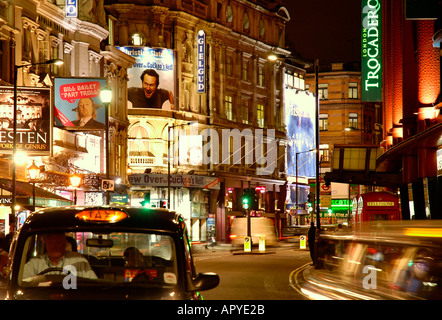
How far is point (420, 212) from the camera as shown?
30266 mm

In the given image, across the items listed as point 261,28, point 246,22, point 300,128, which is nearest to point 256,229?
point 246,22

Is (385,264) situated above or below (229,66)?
below

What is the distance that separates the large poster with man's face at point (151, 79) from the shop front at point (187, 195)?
632 cm

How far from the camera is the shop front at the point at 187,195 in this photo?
6338cm

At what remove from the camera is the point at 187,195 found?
66.8m

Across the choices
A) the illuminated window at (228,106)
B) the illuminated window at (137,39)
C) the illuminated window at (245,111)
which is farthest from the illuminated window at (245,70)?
the illuminated window at (137,39)

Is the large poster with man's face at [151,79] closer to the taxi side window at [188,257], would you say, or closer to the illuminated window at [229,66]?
the illuminated window at [229,66]

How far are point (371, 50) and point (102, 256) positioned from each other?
40.9 metres

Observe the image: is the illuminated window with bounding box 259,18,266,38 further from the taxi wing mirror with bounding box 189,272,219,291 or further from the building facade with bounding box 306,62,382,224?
the taxi wing mirror with bounding box 189,272,219,291

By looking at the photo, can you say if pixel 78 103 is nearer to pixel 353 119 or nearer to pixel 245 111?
pixel 245 111

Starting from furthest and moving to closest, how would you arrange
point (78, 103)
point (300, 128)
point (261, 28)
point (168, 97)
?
point (300, 128), point (261, 28), point (168, 97), point (78, 103)

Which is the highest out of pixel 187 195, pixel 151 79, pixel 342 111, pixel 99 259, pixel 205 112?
pixel 342 111

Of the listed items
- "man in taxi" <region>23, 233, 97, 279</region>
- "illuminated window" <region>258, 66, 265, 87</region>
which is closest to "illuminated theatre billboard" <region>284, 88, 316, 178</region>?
"illuminated window" <region>258, 66, 265, 87</region>

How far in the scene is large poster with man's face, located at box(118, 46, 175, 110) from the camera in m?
65.1
